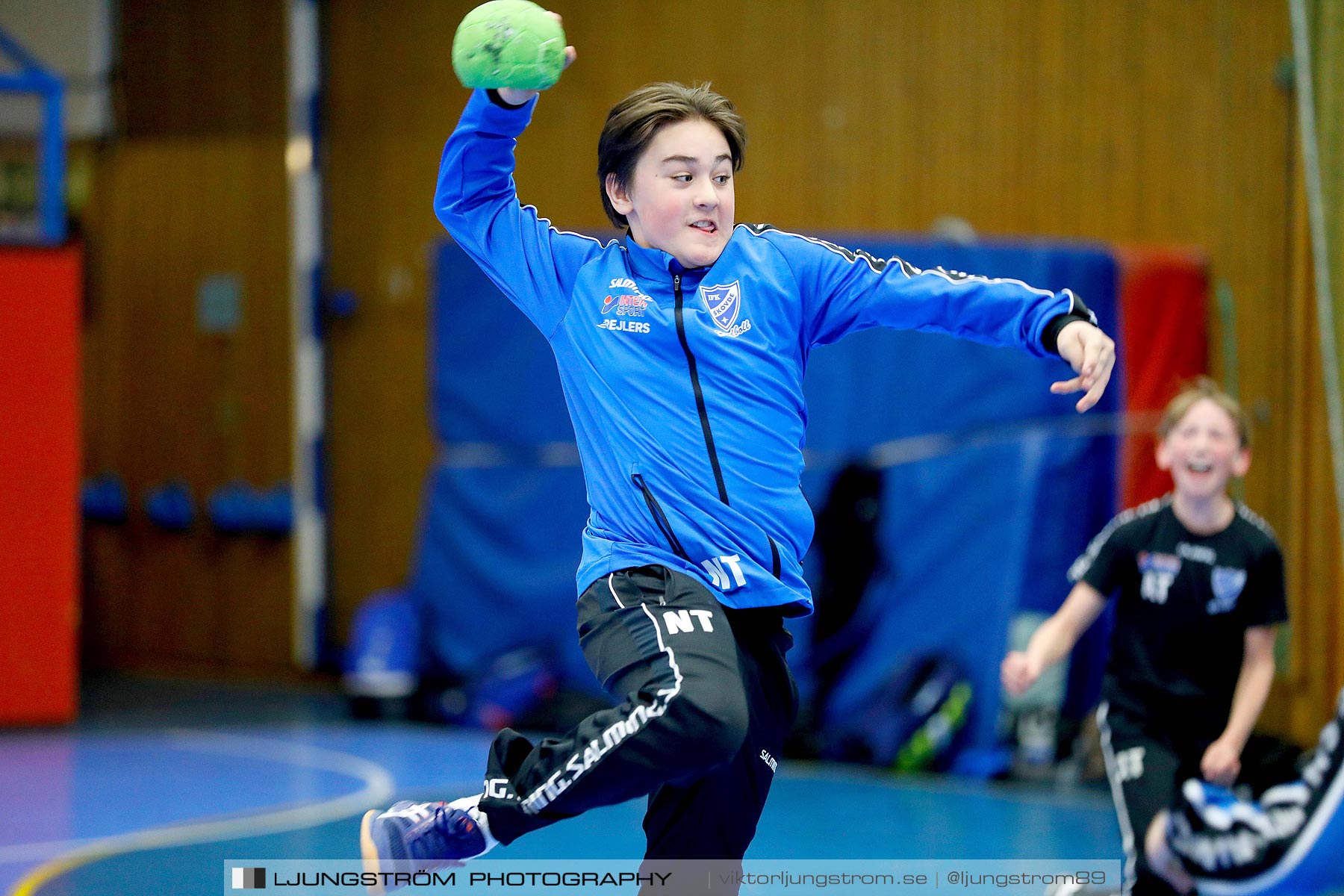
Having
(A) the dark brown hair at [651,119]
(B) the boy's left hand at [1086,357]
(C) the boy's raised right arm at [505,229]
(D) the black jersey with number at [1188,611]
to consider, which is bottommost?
(D) the black jersey with number at [1188,611]

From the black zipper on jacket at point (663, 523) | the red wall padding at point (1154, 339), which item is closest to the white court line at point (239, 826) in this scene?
the black zipper on jacket at point (663, 523)

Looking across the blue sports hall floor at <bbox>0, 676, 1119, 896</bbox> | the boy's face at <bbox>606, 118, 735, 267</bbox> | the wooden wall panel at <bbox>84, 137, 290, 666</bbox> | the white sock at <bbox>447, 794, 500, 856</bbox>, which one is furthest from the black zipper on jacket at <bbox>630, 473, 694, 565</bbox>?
the wooden wall panel at <bbox>84, 137, 290, 666</bbox>

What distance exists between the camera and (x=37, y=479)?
27.5 ft

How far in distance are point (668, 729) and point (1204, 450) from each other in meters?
2.30

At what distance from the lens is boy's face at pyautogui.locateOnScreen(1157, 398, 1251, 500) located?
4.40 metres

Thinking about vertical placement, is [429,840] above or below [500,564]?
above

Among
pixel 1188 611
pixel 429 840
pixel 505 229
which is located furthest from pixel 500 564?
pixel 429 840

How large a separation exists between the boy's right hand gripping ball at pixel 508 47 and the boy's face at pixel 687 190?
0.89ft

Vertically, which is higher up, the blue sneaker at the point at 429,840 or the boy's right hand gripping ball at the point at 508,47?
the boy's right hand gripping ball at the point at 508,47

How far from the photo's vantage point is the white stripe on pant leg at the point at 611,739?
277cm

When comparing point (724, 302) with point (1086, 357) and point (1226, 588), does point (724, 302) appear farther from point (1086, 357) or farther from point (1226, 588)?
point (1226, 588)

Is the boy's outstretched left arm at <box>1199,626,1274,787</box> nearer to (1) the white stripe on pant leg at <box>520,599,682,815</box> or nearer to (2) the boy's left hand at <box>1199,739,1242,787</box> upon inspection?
(2) the boy's left hand at <box>1199,739,1242,787</box>

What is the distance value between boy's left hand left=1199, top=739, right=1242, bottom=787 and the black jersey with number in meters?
0.19

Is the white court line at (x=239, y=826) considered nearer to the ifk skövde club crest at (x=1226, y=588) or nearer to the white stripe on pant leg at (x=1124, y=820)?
the white stripe on pant leg at (x=1124, y=820)
